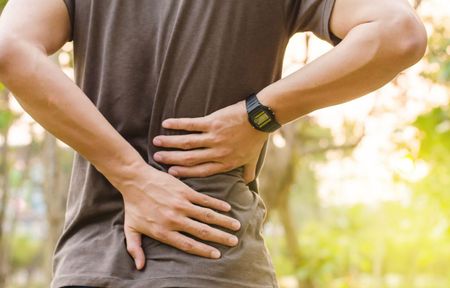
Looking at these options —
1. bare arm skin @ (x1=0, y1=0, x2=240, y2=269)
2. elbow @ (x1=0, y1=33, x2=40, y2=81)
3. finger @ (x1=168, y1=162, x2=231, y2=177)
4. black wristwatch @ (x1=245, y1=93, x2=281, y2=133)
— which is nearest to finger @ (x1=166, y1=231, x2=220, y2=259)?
bare arm skin @ (x1=0, y1=0, x2=240, y2=269)

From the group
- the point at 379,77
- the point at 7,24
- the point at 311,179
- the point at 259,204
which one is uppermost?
the point at 7,24

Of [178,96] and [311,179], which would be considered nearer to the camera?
[178,96]

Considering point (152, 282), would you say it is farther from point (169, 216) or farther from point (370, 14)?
point (370, 14)

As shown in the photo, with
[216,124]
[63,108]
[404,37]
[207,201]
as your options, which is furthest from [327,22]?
[63,108]

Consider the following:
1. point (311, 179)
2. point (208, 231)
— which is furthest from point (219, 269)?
point (311, 179)

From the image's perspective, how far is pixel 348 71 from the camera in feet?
4.47

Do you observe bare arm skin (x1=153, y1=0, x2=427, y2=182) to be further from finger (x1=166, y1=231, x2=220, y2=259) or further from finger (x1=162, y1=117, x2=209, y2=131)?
finger (x1=166, y1=231, x2=220, y2=259)

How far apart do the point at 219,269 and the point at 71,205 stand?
33cm

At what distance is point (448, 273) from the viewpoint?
46.9ft

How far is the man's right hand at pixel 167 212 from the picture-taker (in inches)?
52.9

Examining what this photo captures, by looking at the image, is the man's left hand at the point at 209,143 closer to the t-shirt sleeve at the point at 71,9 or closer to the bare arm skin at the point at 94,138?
the bare arm skin at the point at 94,138

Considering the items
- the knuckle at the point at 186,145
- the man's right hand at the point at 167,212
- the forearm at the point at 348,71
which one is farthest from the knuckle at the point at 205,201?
the forearm at the point at 348,71

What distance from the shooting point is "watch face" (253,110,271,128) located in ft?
4.66

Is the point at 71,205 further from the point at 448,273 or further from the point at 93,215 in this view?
the point at 448,273
